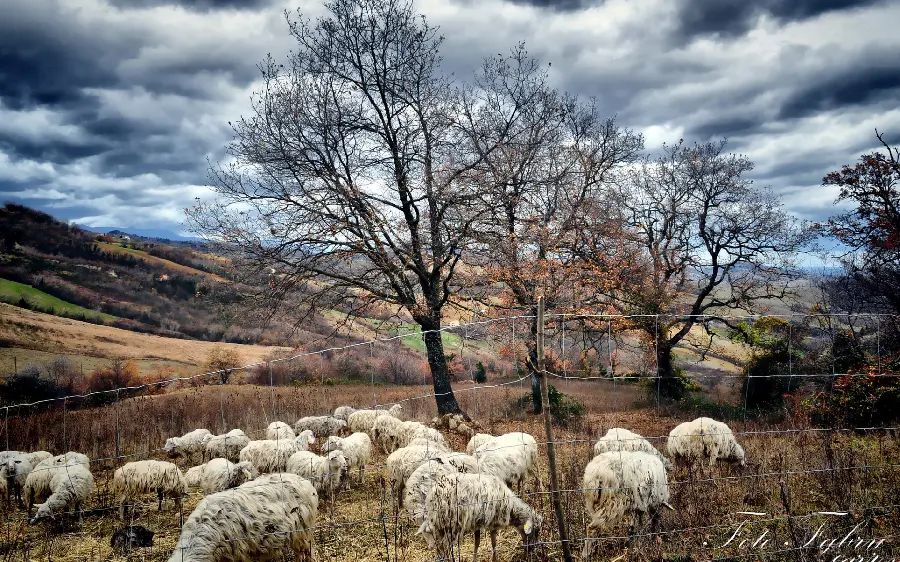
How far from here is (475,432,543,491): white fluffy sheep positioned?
8.09 metres

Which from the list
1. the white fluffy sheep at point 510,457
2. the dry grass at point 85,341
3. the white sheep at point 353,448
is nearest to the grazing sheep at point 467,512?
the white fluffy sheep at point 510,457

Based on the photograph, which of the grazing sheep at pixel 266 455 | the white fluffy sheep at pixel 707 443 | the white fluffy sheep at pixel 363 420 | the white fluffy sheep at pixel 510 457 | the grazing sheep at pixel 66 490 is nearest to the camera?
the grazing sheep at pixel 66 490

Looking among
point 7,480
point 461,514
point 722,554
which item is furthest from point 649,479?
point 7,480

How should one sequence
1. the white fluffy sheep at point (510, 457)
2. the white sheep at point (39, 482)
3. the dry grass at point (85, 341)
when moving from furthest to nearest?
the dry grass at point (85, 341)
the white sheep at point (39, 482)
the white fluffy sheep at point (510, 457)

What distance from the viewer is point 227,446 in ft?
34.8

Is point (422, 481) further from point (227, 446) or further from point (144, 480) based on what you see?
point (227, 446)

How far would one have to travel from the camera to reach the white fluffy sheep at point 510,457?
8094 millimetres

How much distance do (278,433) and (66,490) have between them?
3.40m

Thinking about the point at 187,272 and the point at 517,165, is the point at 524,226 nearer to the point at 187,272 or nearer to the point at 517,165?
the point at 517,165

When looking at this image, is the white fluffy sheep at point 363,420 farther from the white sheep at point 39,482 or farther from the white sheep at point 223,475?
the white sheep at point 39,482

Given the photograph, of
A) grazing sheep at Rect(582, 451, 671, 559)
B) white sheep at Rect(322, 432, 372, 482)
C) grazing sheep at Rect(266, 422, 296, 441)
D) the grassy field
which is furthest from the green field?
grazing sheep at Rect(582, 451, 671, 559)

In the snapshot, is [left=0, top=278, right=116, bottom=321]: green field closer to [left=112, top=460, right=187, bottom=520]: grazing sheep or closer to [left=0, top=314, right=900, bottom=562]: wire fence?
[left=0, top=314, right=900, bottom=562]: wire fence

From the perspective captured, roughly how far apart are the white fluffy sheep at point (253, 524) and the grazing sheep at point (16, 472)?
506 centimetres

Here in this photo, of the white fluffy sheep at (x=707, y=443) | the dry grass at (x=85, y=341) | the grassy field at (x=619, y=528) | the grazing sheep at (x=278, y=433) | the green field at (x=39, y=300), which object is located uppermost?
the green field at (x=39, y=300)
